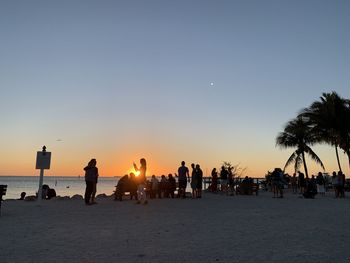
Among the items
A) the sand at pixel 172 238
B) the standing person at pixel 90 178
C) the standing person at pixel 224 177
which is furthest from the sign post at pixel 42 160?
the standing person at pixel 224 177

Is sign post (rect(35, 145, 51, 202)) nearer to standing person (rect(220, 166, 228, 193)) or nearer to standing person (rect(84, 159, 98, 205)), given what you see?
standing person (rect(84, 159, 98, 205))

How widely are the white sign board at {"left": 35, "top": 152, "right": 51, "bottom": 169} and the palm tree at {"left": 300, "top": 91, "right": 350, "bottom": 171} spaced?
22001 mm

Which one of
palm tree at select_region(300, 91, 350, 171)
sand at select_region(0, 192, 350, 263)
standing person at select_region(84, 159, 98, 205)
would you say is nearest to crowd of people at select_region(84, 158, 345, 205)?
standing person at select_region(84, 159, 98, 205)

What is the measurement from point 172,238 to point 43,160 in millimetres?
9497

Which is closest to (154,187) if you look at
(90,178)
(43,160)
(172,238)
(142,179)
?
(142,179)

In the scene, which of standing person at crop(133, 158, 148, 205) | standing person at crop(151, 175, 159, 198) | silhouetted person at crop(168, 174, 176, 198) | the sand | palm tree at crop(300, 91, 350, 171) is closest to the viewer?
the sand

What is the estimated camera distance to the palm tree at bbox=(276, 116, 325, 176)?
104 ft

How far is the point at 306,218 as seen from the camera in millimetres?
10305

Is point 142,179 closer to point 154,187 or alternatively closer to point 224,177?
point 154,187

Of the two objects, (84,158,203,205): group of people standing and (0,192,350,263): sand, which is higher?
(84,158,203,205): group of people standing

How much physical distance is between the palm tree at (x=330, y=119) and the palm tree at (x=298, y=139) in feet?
2.33

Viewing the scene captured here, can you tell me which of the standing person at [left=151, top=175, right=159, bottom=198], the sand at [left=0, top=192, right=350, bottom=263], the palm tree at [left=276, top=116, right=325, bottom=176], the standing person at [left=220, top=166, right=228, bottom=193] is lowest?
the sand at [left=0, top=192, right=350, bottom=263]

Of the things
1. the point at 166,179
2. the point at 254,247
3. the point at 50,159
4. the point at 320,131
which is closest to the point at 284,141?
the point at 320,131

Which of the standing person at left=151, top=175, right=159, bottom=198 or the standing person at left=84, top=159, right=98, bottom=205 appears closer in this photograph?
the standing person at left=84, top=159, right=98, bottom=205
